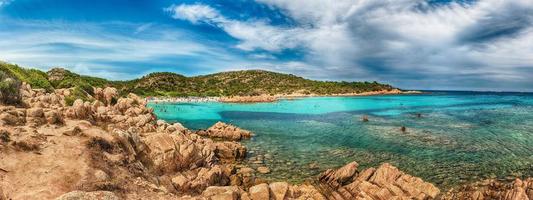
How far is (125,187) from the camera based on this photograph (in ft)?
56.5

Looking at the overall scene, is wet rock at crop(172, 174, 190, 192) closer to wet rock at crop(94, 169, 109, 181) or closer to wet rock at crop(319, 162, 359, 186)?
wet rock at crop(94, 169, 109, 181)

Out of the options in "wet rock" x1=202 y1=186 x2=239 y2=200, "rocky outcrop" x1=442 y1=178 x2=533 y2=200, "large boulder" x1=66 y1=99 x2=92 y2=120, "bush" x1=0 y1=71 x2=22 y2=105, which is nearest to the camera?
"wet rock" x1=202 y1=186 x2=239 y2=200

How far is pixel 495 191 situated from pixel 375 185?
25.7ft

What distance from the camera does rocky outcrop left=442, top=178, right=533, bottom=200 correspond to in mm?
20281

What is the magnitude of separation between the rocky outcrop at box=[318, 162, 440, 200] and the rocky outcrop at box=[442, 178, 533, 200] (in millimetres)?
1890

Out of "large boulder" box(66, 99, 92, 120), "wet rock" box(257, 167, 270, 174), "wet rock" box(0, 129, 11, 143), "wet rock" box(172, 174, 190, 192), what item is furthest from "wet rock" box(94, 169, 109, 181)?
"wet rock" box(257, 167, 270, 174)

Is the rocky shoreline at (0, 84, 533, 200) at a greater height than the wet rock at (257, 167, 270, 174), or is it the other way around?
the rocky shoreline at (0, 84, 533, 200)

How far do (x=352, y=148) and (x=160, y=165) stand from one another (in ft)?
75.6

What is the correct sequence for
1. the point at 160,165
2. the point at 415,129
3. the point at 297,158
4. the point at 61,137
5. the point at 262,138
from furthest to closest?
the point at 415,129 → the point at 262,138 → the point at 297,158 → the point at 160,165 → the point at 61,137

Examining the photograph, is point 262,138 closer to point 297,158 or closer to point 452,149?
point 297,158

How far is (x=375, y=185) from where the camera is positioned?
2228cm

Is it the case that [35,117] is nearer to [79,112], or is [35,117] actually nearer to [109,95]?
[79,112]

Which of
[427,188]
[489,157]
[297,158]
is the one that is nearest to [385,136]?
[489,157]

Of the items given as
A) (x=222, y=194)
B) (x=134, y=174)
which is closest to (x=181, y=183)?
(x=134, y=174)
